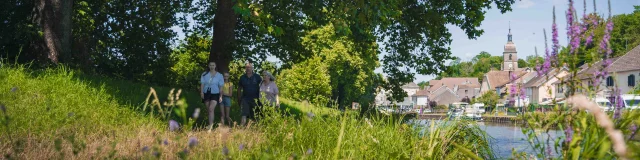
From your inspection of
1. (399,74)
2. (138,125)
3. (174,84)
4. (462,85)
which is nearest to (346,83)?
(399,74)

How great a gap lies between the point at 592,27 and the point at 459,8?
14990 millimetres

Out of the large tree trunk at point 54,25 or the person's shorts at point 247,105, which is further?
the large tree trunk at point 54,25

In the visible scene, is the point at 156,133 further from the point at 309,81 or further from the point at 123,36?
the point at 309,81

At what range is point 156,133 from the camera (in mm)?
8828

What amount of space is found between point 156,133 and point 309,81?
44.5 m

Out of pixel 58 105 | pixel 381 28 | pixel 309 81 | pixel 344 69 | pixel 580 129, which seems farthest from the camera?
pixel 344 69

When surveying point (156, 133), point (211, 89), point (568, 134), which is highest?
point (211, 89)

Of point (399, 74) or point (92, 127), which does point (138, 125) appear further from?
point (399, 74)

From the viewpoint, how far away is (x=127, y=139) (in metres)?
8.52

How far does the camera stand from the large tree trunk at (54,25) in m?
15.9

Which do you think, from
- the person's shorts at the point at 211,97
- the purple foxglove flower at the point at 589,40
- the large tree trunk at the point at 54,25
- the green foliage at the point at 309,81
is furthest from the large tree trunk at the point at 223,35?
the green foliage at the point at 309,81

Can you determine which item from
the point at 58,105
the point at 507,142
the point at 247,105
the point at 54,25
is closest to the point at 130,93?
the point at 247,105

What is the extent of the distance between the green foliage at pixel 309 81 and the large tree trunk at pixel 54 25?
1402 inches

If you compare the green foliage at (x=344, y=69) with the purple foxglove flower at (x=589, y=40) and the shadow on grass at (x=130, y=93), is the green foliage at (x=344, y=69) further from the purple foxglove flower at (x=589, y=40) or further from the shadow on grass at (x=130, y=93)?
the purple foxglove flower at (x=589, y=40)
